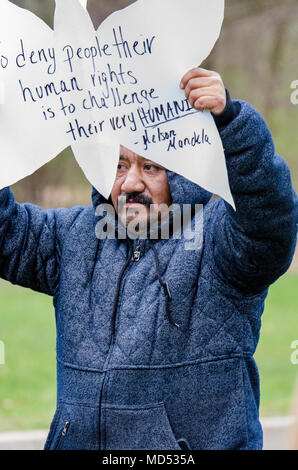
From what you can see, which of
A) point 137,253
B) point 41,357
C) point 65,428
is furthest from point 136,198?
point 41,357

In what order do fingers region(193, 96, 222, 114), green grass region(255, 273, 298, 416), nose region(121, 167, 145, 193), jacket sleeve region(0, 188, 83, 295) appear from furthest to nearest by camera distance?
1. green grass region(255, 273, 298, 416)
2. jacket sleeve region(0, 188, 83, 295)
3. nose region(121, 167, 145, 193)
4. fingers region(193, 96, 222, 114)

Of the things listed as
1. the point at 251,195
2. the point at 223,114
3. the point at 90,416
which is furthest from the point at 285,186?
the point at 90,416

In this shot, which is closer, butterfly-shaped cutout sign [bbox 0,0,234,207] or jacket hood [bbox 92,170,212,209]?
butterfly-shaped cutout sign [bbox 0,0,234,207]

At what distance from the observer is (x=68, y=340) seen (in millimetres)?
2385

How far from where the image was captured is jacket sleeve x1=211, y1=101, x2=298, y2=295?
6.88 feet

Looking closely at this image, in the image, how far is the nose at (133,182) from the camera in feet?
7.75

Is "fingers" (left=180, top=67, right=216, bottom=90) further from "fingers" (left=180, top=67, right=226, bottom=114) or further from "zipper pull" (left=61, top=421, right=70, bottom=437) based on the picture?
"zipper pull" (left=61, top=421, right=70, bottom=437)

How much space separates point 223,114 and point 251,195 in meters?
0.22

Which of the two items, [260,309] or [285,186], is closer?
[285,186]

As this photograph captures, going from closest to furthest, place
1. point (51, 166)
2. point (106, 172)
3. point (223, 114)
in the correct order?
point (223, 114), point (106, 172), point (51, 166)

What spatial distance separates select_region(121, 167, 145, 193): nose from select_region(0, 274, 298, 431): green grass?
298 centimetres

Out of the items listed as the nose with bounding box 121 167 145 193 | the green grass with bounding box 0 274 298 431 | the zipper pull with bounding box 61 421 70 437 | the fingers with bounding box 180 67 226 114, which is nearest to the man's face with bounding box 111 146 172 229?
the nose with bounding box 121 167 145 193

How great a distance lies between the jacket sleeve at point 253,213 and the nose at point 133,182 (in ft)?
0.82
